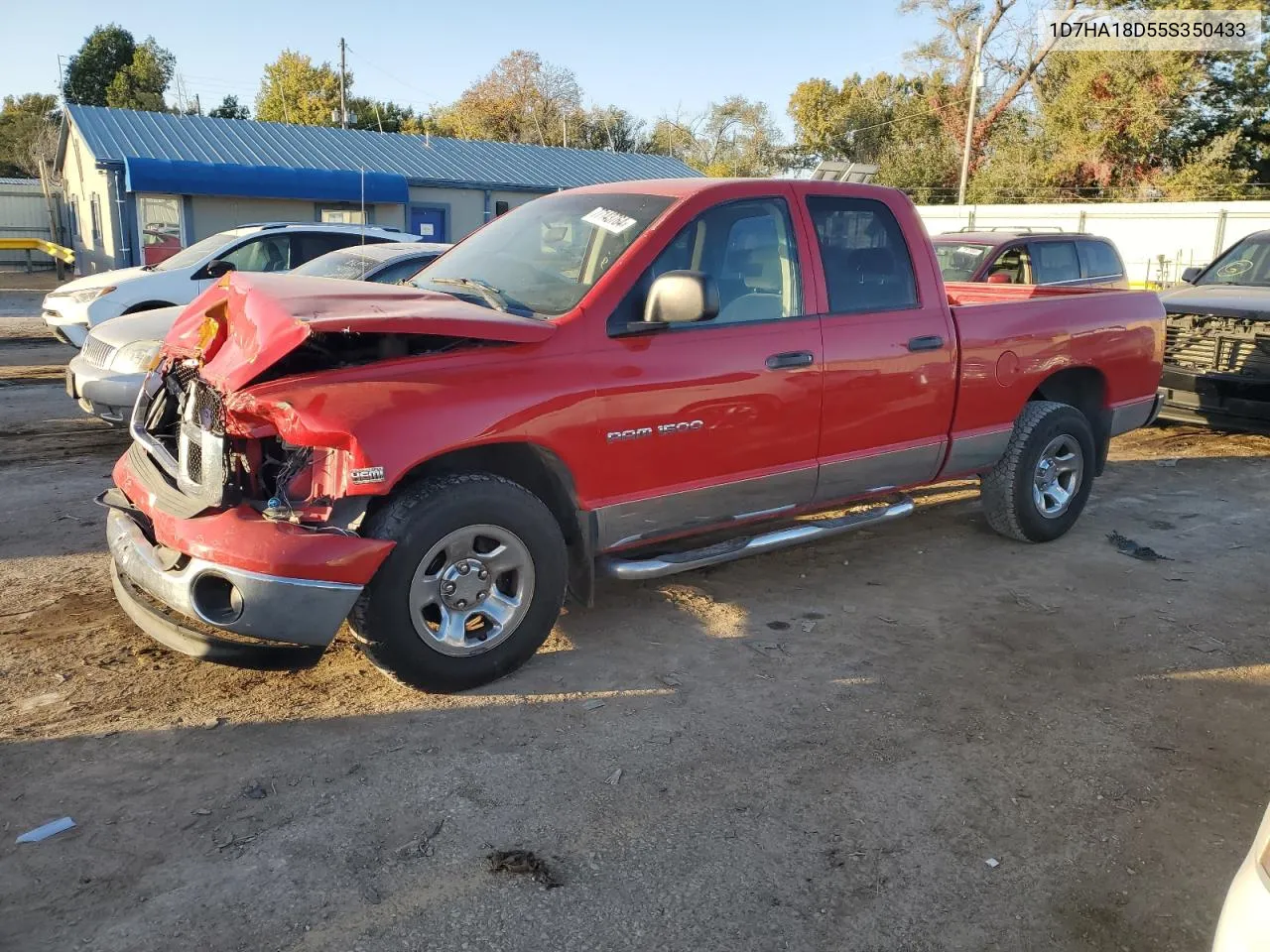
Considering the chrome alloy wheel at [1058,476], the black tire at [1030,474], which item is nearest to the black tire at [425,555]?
the black tire at [1030,474]

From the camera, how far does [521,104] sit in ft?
197

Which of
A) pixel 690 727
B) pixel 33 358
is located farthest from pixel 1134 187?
pixel 690 727

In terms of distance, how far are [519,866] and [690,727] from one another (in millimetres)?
1050

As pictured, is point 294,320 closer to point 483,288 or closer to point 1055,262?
point 483,288

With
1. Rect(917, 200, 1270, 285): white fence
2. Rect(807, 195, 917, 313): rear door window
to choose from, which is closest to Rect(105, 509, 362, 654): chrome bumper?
Rect(807, 195, 917, 313): rear door window

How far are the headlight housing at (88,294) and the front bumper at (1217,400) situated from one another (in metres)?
10.3

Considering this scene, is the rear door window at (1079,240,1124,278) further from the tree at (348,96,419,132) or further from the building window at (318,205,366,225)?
the tree at (348,96,419,132)

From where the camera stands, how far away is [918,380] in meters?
5.27

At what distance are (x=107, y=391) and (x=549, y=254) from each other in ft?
13.6

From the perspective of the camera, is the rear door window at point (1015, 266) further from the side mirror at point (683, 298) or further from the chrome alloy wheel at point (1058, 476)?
the side mirror at point (683, 298)

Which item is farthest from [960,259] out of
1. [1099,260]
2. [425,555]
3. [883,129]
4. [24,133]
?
[24,133]

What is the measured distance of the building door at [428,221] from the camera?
86.6 feet

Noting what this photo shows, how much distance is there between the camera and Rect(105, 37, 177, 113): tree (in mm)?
54812

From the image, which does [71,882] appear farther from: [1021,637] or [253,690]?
[1021,637]
